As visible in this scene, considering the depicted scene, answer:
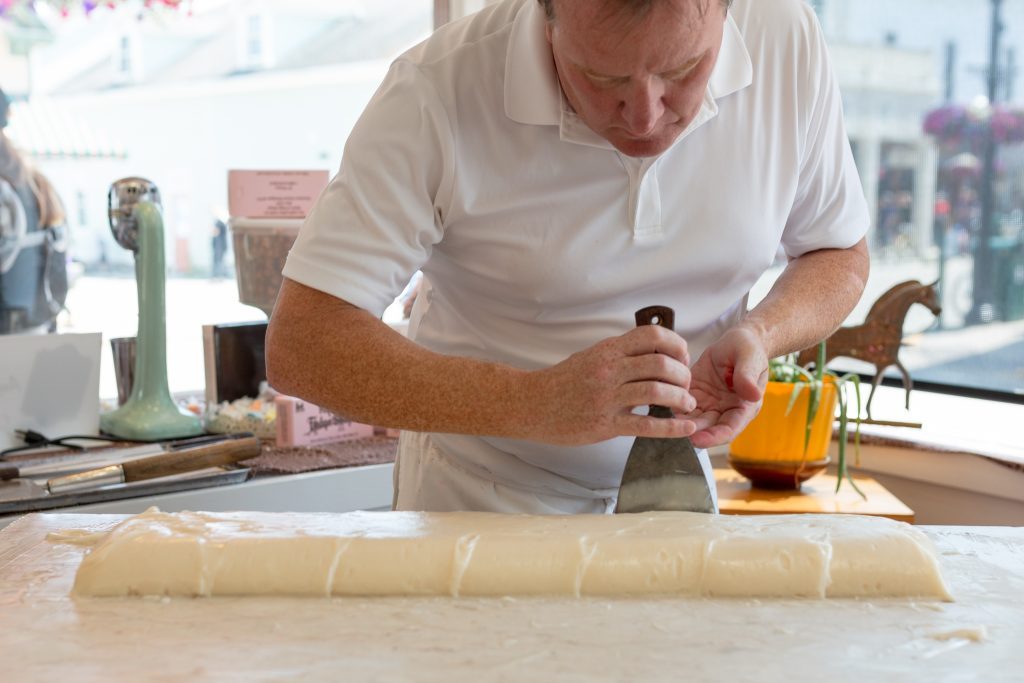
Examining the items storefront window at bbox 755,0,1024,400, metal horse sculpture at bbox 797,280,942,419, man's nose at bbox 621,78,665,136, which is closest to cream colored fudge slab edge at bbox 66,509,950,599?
man's nose at bbox 621,78,665,136

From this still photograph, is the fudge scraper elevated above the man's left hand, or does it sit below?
below

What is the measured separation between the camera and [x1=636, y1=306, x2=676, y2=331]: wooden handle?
1.27 meters

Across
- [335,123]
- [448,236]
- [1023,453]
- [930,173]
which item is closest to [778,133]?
[448,236]

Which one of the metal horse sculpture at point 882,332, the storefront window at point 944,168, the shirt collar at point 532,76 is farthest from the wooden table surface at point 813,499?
the shirt collar at point 532,76

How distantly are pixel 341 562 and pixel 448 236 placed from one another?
0.46 m

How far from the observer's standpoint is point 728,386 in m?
1.35

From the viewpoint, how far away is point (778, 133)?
1468 millimetres

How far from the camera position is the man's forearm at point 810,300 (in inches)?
57.2

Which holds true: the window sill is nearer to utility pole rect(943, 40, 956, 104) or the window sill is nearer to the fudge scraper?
utility pole rect(943, 40, 956, 104)

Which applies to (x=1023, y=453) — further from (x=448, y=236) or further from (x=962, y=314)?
(x=448, y=236)

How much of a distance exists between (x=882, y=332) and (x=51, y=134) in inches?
75.5

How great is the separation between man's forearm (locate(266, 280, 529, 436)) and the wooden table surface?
0.96 metres

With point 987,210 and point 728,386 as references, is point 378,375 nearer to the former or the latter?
point 728,386

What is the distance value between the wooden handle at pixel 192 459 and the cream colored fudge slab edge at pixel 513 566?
0.56m
